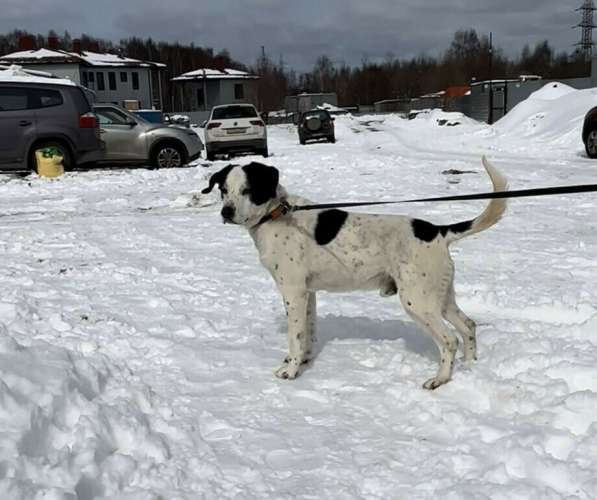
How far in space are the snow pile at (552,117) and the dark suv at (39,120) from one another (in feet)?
47.4

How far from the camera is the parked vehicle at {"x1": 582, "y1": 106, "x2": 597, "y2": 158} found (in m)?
15.6

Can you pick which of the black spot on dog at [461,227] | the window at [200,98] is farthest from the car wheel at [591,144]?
the window at [200,98]

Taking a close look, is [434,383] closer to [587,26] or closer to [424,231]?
[424,231]

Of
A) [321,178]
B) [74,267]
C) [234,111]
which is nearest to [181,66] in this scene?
[234,111]

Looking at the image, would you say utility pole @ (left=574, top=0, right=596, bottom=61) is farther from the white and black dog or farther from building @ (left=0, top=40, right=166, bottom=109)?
the white and black dog

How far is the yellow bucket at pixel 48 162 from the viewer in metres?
13.7

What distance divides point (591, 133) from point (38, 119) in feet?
45.8

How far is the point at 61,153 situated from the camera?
14.2 m

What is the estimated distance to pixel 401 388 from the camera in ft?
12.1

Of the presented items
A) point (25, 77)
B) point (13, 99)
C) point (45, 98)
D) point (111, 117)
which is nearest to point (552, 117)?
point (111, 117)

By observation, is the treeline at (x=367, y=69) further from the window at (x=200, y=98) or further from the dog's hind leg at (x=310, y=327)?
the dog's hind leg at (x=310, y=327)

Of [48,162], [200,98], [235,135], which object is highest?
[200,98]

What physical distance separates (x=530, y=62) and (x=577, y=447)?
101 meters

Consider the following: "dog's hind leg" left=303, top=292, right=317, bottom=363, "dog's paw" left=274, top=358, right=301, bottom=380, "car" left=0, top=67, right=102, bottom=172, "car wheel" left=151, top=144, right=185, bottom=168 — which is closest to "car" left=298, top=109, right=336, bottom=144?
"car wheel" left=151, top=144, right=185, bottom=168
